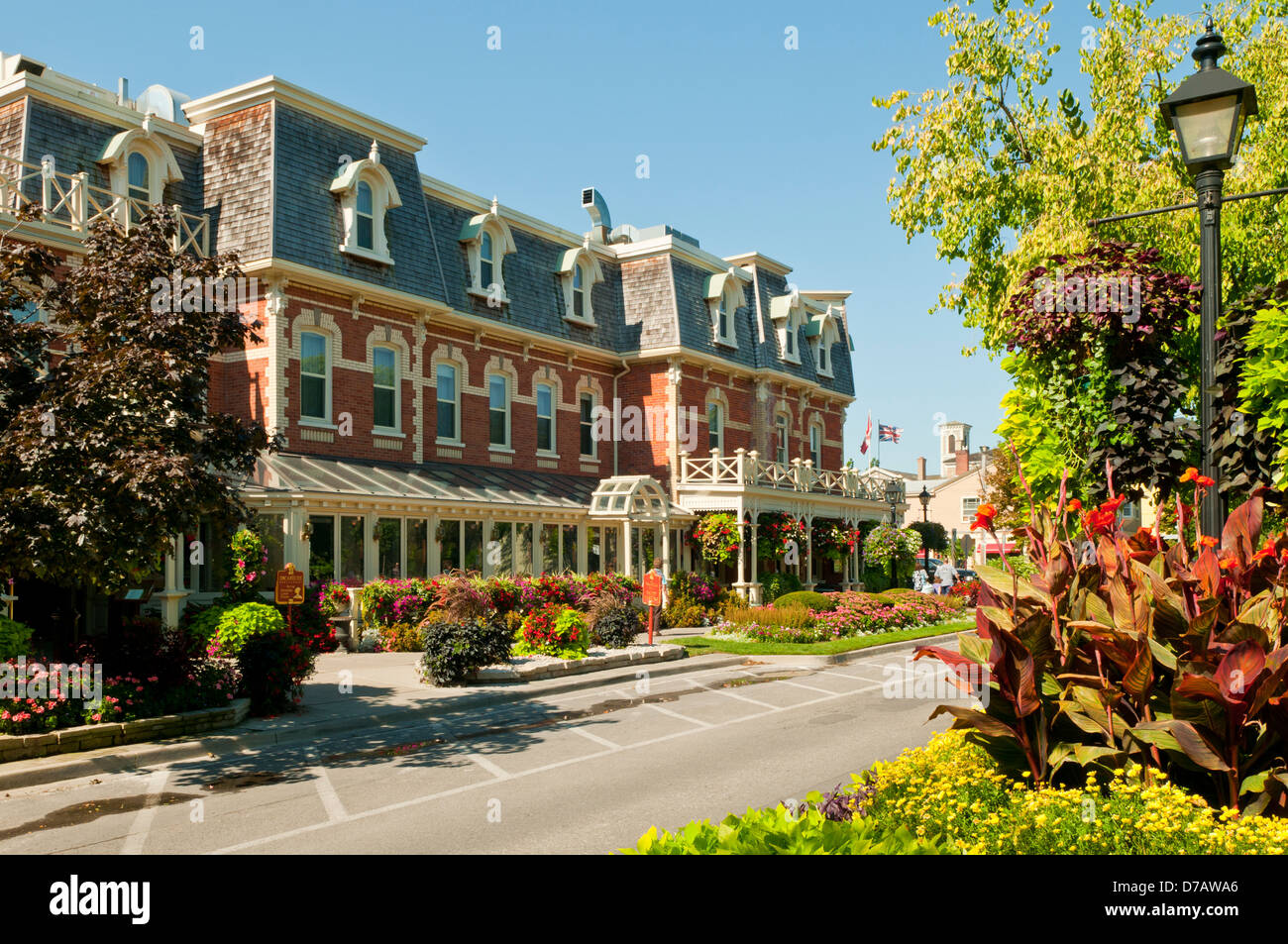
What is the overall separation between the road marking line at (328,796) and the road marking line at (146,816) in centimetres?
133

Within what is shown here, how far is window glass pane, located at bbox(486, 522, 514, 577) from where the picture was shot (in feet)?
81.6

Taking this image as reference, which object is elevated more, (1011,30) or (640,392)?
(1011,30)

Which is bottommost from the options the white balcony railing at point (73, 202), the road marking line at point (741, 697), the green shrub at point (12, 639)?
the road marking line at point (741, 697)

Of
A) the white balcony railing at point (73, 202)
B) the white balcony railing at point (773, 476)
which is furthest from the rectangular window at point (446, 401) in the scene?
the white balcony railing at point (773, 476)

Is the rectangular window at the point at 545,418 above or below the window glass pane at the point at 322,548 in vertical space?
above

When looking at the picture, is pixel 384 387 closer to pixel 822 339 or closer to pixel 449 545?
pixel 449 545

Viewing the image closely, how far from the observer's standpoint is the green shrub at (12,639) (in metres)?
10.3

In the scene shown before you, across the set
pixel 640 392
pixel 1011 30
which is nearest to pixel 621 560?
pixel 640 392

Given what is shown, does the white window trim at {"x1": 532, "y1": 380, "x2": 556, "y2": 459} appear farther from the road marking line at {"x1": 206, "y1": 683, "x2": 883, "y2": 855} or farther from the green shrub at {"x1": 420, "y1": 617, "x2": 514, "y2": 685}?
the road marking line at {"x1": 206, "y1": 683, "x2": 883, "y2": 855}

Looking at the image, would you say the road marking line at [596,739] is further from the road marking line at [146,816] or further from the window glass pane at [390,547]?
the window glass pane at [390,547]

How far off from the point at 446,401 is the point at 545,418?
391 centimetres
